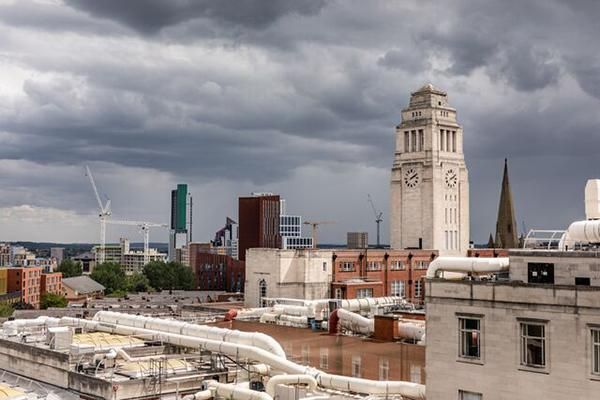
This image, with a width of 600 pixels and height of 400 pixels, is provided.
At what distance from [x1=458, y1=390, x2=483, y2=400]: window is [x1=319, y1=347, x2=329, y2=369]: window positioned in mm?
19465

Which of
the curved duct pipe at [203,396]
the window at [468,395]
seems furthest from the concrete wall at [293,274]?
the window at [468,395]

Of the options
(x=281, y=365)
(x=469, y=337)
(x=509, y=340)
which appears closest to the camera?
(x=509, y=340)

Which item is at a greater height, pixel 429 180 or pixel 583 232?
pixel 429 180

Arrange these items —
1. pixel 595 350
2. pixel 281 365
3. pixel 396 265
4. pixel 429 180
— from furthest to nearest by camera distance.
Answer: pixel 429 180 < pixel 396 265 < pixel 281 365 < pixel 595 350

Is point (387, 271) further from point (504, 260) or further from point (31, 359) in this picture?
point (504, 260)

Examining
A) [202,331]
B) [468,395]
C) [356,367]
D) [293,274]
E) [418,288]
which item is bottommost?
[356,367]

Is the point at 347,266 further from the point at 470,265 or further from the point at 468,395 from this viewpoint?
the point at 468,395

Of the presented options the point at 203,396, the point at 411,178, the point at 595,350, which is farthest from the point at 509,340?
the point at 411,178

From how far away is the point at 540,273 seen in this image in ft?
108

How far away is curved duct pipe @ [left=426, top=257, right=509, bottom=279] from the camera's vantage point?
1409 inches

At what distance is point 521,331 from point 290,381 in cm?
1581

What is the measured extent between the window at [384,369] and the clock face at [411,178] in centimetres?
8123

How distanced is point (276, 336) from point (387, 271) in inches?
2046

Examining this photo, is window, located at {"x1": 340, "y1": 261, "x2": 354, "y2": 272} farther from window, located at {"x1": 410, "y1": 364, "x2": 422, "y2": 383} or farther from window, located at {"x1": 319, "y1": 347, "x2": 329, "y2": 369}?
window, located at {"x1": 410, "y1": 364, "x2": 422, "y2": 383}
